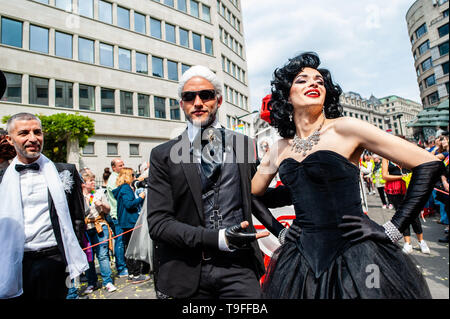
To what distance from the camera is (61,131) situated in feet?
62.1

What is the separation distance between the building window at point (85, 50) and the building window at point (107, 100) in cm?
281

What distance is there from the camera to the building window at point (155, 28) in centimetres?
2821

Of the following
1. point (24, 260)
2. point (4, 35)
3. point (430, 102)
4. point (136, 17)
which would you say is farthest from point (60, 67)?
point (430, 102)

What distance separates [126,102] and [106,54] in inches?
178

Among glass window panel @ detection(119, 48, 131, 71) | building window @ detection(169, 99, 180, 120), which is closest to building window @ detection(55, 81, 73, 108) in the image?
glass window panel @ detection(119, 48, 131, 71)

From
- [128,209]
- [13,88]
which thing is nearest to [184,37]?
[13,88]

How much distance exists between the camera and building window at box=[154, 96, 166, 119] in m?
27.9

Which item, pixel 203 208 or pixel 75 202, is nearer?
pixel 203 208

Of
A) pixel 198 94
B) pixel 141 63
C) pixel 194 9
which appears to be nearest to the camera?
pixel 198 94

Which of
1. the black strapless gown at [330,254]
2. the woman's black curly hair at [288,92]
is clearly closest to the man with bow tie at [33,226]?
the black strapless gown at [330,254]

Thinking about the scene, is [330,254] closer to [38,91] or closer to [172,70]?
[38,91]
